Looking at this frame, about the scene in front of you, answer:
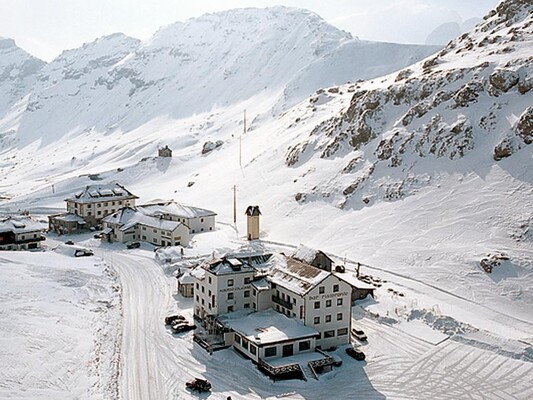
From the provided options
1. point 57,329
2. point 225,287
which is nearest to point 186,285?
point 225,287

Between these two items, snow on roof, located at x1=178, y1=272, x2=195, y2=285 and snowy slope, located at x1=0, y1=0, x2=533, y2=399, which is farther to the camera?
snow on roof, located at x1=178, y1=272, x2=195, y2=285

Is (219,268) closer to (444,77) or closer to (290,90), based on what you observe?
(444,77)

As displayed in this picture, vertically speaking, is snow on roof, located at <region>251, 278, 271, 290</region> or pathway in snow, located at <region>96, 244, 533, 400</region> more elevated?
snow on roof, located at <region>251, 278, 271, 290</region>

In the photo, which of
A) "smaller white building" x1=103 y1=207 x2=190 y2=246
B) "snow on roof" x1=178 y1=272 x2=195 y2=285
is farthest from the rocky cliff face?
"snow on roof" x1=178 y1=272 x2=195 y2=285

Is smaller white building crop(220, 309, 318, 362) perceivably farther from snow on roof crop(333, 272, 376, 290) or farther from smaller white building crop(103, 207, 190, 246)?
smaller white building crop(103, 207, 190, 246)

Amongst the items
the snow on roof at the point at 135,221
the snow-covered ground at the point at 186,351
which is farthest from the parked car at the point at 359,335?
the snow on roof at the point at 135,221

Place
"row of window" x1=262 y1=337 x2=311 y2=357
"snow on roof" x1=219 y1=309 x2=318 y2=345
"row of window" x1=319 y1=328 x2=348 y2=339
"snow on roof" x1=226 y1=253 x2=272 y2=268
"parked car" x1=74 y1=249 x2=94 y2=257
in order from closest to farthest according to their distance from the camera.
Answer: "row of window" x1=262 y1=337 x2=311 y2=357 → "snow on roof" x1=219 y1=309 x2=318 y2=345 → "row of window" x1=319 y1=328 x2=348 y2=339 → "snow on roof" x1=226 y1=253 x2=272 y2=268 → "parked car" x1=74 y1=249 x2=94 y2=257

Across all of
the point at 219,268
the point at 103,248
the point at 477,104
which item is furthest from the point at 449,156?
the point at 103,248

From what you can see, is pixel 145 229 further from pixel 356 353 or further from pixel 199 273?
pixel 356 353
